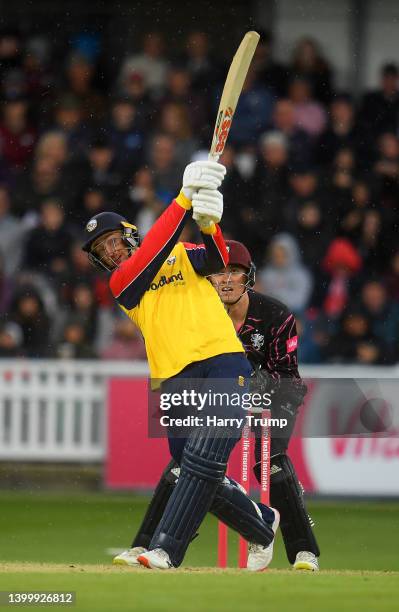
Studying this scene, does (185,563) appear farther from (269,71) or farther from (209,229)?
(269,71)

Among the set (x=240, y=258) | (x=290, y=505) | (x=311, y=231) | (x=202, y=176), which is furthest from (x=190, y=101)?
(x=202, y=176)

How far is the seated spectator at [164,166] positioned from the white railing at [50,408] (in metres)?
2.33

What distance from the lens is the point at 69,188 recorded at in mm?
14320

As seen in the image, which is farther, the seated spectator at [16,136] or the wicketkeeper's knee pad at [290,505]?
the seated spectator at [16,136]

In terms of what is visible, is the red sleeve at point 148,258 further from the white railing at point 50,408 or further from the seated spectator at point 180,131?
the seated spectator at point 180,131

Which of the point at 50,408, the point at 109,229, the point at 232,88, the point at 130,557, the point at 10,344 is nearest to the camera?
the point at 232,88

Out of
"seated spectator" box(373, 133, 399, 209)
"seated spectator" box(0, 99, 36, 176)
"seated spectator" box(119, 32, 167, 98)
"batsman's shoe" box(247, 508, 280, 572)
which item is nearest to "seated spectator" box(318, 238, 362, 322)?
"seated spectator" box(373, 133, 399, 209)

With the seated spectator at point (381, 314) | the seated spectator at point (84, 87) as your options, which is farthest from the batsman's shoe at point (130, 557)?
the seated spectator at point (84, 87)

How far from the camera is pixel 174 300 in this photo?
718 cm

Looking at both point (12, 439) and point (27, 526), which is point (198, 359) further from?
point (12, 439)

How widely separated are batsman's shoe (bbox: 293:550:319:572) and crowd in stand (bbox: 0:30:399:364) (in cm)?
508

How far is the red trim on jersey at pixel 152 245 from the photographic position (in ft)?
23.0

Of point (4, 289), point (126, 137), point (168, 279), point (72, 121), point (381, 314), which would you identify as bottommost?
point (381, 314)

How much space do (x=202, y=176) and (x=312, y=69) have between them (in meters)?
8.83
